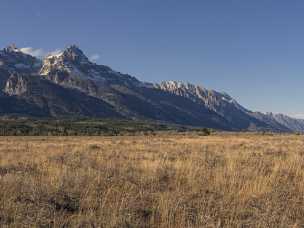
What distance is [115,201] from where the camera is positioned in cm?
803

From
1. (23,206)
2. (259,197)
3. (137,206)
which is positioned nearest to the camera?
(23,206)

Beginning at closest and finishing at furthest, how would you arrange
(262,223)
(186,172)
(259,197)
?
(262,223) < (259,197) < (186,172)

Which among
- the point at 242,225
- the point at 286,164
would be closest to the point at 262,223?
the point at 242,225

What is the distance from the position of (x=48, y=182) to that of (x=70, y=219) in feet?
10.6

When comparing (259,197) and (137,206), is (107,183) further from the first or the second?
(259,197)

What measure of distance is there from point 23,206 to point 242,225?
3539 mm

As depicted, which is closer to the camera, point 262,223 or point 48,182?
point 262,223

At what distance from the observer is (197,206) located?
7.95m

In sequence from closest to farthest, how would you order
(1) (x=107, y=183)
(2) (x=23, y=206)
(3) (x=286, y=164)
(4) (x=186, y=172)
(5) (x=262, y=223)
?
(5) (x=262, y=223) → (2) (x=23, y=206) → (1) (x=107, y=183) → (4) (x=186, y=172) → (3) (x=286, y=164)

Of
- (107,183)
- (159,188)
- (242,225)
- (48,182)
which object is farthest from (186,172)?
(242,225)

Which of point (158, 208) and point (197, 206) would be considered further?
point (197, 206)

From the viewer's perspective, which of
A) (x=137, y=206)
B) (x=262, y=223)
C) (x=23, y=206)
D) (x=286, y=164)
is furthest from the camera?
(x=286, y=164)

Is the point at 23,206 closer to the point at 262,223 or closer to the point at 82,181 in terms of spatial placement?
the point at 82,181

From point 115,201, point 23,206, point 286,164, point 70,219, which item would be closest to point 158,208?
point 115,201
